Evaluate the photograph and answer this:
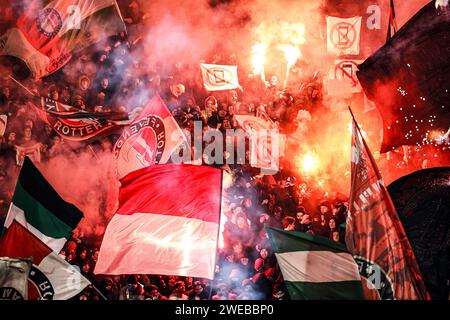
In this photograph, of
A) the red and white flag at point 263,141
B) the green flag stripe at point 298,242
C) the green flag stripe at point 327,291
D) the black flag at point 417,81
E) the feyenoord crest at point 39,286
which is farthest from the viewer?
the red and white flag at point 263,141

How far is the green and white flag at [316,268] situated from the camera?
14.6ft

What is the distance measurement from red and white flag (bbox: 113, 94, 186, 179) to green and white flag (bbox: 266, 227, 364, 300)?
2.89 metres

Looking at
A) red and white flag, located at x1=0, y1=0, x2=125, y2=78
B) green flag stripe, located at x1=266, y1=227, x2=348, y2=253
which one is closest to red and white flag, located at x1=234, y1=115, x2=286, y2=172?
red and white flag, located at x1=0, y1=0, x2=125, y2=78

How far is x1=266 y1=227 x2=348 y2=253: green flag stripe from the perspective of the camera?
4.60m

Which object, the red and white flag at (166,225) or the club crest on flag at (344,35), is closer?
the red and white flag at (166,225)

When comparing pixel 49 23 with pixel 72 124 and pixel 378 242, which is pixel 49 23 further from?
pixel 378 242

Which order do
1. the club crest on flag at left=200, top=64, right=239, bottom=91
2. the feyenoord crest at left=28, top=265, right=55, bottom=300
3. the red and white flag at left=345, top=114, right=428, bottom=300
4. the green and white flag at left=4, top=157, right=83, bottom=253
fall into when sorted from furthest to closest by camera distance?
the club crest on flag at left=200, top=64, right=239, bottom=91, the green and white flag at left=4, top=157, right=83, bottom=253, the feyenoord crest at left=28, top=265, right=55, bottom=300, the red and white flag at left=345, top=114, right=428, bottom=300

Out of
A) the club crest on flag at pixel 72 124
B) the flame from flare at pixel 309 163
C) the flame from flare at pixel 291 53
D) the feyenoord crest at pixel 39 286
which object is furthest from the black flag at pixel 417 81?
the feyenoord crest at pixel 39 286

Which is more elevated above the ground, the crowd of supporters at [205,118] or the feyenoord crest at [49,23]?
the feyenoord crest at [49,23]

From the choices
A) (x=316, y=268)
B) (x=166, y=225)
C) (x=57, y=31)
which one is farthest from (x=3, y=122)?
(x=316, y=268)

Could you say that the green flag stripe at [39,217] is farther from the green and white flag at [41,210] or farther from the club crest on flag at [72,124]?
the club crest on flag at [72,124]

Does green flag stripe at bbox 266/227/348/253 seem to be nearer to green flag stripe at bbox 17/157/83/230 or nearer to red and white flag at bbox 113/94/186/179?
green flag stripe at bbox 17/157/83/230
